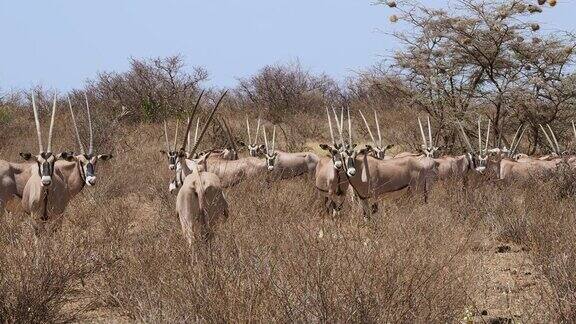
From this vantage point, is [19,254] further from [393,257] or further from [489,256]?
[489,256]

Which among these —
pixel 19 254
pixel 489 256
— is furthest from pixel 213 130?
pixel 19 254

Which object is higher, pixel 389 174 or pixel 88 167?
pixel 88 167

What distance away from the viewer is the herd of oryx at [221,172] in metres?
6.44

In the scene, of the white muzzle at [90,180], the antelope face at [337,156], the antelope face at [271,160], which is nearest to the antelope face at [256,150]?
the antelope face at [271,160]

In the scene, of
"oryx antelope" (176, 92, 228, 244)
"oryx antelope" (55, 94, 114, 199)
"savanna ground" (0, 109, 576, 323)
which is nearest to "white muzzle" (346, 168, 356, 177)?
"savanna ground" (0, 109, 576, 323)

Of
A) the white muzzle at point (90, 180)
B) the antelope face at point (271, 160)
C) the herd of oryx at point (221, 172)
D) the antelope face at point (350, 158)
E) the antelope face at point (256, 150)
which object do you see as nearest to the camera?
the herd of oryx at point (221, 172)

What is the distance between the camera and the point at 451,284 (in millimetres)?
4559

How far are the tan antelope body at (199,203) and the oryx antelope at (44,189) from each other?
6.11 ft

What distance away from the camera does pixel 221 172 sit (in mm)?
11961

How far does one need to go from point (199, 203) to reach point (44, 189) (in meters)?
2.38

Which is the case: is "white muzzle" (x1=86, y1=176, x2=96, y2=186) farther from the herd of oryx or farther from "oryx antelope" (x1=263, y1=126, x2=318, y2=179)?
"oryx antelope" (x1=263, y1=126, x2=318, y2=179)

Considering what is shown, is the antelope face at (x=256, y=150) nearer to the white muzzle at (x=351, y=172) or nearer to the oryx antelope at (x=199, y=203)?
the white muzzle at (x=351, y=172)

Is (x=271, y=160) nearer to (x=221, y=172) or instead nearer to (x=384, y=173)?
(x=221, y=172)

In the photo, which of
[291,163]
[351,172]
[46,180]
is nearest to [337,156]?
[351,172]
